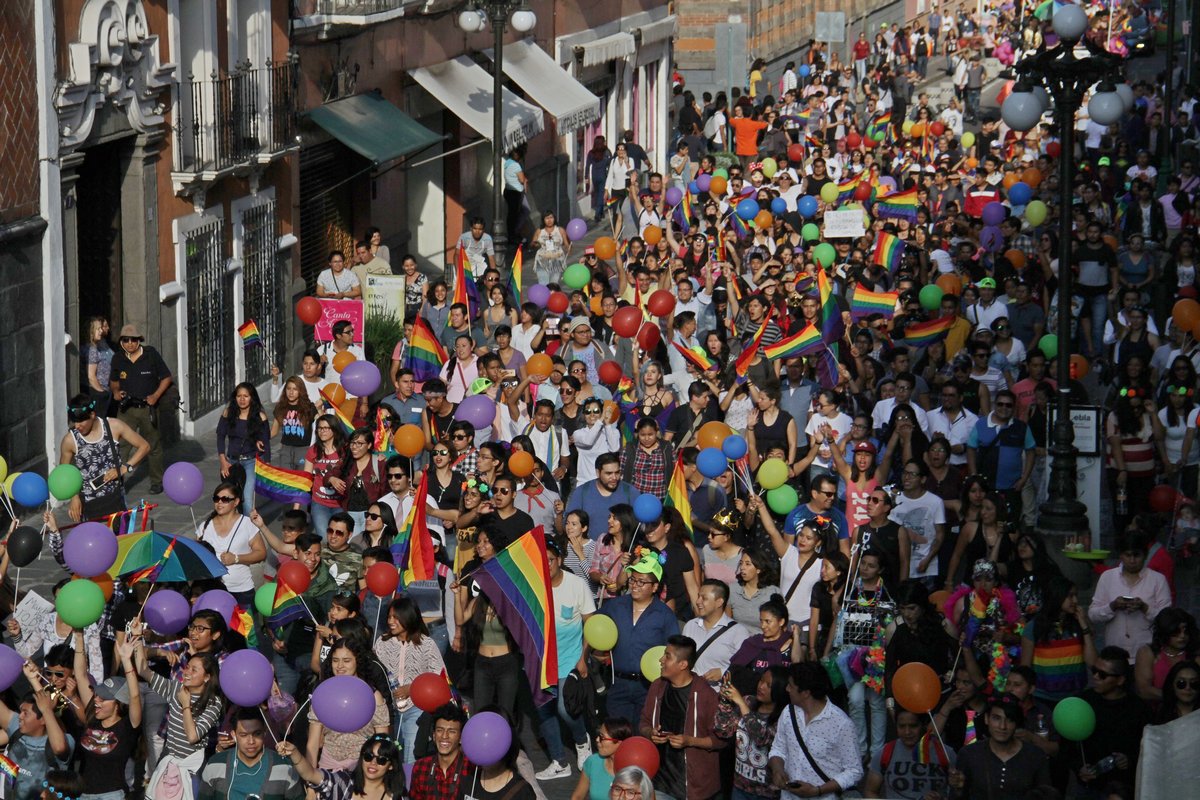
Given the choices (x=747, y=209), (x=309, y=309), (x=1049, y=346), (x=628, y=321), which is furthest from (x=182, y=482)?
(x=747, y=209)

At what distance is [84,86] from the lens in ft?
56.3

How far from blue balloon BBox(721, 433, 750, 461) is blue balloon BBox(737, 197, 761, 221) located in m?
10.3

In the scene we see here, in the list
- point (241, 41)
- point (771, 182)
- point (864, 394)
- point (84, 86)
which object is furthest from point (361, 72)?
point (864, 394)

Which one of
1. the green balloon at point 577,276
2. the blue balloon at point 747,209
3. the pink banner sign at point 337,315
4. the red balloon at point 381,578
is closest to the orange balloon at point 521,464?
the red balloon at point 381,578

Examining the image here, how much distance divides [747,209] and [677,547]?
12.6 metres

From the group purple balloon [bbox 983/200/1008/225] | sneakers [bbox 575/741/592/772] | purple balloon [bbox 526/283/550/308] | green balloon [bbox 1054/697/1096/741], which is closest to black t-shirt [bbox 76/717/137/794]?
sneakers [bbox 575/741/592/772]

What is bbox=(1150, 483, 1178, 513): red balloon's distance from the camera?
49.9 feet

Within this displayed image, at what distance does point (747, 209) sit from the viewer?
2455 cm

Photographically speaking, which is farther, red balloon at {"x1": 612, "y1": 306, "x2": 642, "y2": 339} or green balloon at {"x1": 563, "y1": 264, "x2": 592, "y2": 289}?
green balloon at {"x1": 563, "y1": 264, "x2": 592, "y2": 289}

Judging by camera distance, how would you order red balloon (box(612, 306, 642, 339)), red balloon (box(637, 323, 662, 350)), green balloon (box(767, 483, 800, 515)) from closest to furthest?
green balloon (box(767, 483, 800, 515)), red balloon (box(637, 323, 662, 350)), red balloon (box(612, 306, 642, 339))

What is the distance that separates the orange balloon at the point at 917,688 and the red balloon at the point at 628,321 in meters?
8.00

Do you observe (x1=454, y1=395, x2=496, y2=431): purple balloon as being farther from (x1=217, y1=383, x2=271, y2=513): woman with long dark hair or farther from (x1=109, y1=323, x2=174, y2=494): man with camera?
(x1=109, y1=323, x2=174, y2=494): man with camera

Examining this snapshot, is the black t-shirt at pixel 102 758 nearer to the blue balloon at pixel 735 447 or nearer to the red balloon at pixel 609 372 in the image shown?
the blue balloon at pixel 735 447

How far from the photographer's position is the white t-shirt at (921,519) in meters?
13.2
